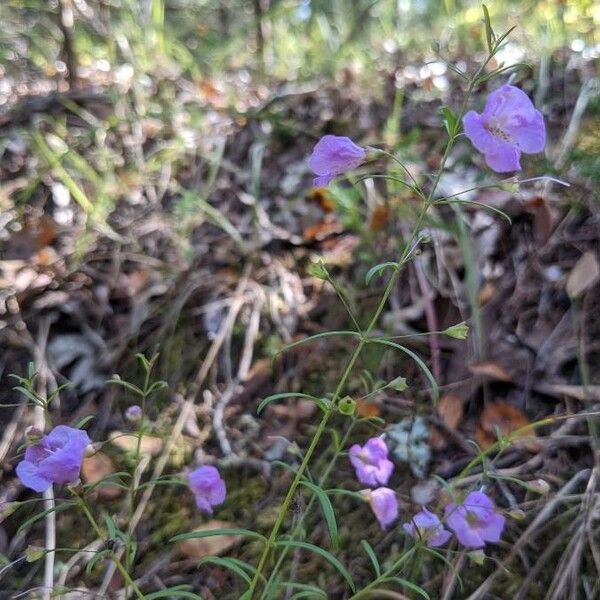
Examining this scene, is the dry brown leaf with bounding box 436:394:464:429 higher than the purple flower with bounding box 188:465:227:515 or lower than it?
lower

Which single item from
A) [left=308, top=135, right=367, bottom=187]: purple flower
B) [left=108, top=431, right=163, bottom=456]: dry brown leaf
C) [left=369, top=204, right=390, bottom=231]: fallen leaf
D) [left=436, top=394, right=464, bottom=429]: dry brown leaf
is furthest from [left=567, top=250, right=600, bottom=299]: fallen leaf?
[left=108, top=431, right=163, bottom=456]: dry brown leaf

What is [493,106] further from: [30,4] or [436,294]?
[30,4]

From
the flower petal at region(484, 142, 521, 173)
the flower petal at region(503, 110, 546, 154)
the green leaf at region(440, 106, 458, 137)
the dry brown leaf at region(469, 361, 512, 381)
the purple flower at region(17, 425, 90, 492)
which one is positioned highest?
the green leaf at region(440, 106, 458, 137)

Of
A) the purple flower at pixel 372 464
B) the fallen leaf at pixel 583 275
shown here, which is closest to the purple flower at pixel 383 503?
the purple flower at pixel 372 464

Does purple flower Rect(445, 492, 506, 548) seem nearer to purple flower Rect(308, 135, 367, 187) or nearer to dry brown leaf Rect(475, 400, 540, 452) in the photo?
dry brown leaf Rect(475, 400, 540, 452)

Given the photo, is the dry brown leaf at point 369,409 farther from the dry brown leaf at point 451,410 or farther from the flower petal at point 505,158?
the flower petal at point 505,158

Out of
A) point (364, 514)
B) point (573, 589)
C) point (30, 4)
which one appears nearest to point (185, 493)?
point (364, 514)
